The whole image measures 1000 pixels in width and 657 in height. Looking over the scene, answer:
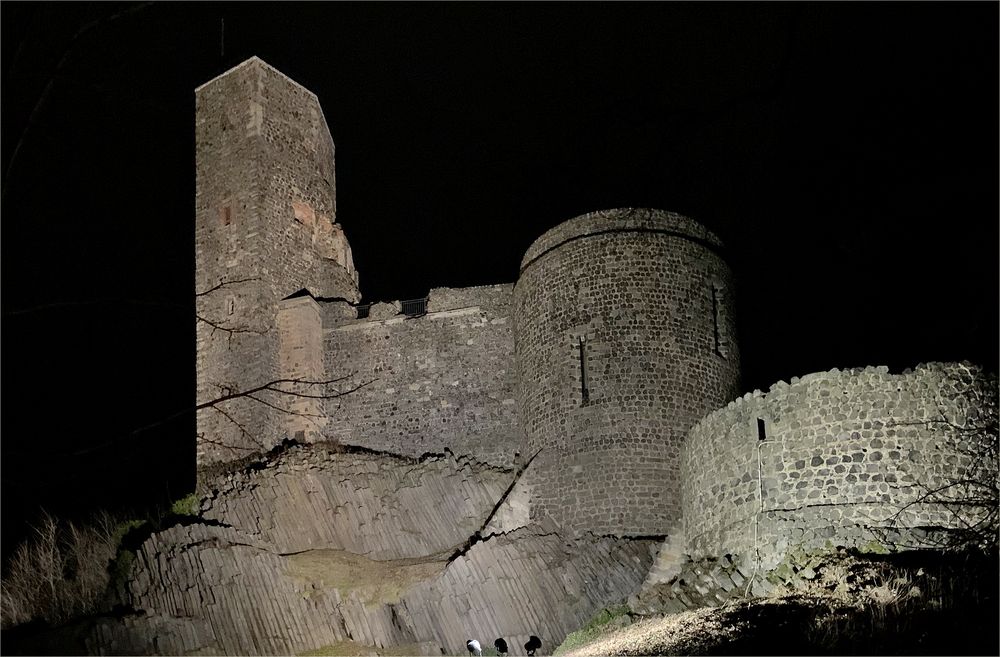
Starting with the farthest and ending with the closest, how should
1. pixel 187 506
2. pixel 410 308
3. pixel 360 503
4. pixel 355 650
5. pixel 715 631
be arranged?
1. pixel 410 308
2. pixel 187 506
3. pixel 360 503
4. pixel 355 650
5. pixel 715 631

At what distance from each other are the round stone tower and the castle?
0.05 metres

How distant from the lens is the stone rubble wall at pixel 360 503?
88.3 feet

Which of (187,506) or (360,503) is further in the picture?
(187,506)

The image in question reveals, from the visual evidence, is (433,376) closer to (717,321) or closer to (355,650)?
(717,321)

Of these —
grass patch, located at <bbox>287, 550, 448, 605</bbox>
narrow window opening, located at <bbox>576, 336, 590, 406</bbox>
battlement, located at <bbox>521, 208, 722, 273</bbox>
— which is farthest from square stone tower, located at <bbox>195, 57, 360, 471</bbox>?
battlement, located at <bbox>521, 208, 722, 273</bbox>

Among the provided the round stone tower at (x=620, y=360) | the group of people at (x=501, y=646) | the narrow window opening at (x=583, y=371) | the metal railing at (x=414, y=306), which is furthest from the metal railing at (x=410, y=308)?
the group of people at (x=501, y=646)

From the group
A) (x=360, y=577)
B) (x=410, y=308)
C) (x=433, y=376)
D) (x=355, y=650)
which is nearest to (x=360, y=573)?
(x=360, y=577)

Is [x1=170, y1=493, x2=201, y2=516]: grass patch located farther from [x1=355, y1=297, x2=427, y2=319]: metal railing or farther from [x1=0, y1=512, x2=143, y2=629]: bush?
[x1=355, y1=297, x2=427, y2=319]: metal railing

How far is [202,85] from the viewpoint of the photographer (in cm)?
3394

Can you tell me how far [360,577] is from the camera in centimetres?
2520

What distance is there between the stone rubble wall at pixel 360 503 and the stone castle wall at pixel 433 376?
3.23ft

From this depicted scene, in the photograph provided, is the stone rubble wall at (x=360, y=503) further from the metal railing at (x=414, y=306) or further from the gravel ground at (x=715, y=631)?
the gravel ground at (x=715, y=631)

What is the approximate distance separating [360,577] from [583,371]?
6.07m

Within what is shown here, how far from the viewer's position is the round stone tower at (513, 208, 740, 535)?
995 inches
